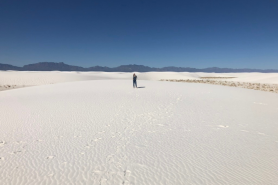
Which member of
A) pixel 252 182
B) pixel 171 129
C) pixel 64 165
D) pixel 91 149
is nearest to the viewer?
pixel 252 182

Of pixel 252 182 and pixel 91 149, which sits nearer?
pixel 252 182

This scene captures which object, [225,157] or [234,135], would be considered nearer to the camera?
[225,157]

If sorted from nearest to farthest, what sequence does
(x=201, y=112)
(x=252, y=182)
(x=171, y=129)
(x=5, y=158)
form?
(x=252, y=182), (x=5, y=158), (x=171, y=129), (x=201, y=112)

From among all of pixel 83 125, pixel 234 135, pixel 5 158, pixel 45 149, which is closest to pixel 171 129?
pixel 234 135

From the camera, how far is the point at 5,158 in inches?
167

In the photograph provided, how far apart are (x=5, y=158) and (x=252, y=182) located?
5783 millimetres

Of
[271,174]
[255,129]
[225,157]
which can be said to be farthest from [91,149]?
[255,129]

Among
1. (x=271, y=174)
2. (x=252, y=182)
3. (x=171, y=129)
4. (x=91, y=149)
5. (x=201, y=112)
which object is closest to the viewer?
(x=252, y=182)

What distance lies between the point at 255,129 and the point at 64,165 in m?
6.70

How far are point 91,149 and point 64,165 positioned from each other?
0.87 m

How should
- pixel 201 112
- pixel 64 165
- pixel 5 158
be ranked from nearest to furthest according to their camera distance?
pixel 64 165, pixel 5 158, pixel 201 112

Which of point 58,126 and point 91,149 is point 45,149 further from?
point 58,126

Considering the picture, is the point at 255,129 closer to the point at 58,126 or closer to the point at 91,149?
the point at 91,149

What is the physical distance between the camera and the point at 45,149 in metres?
4.76
